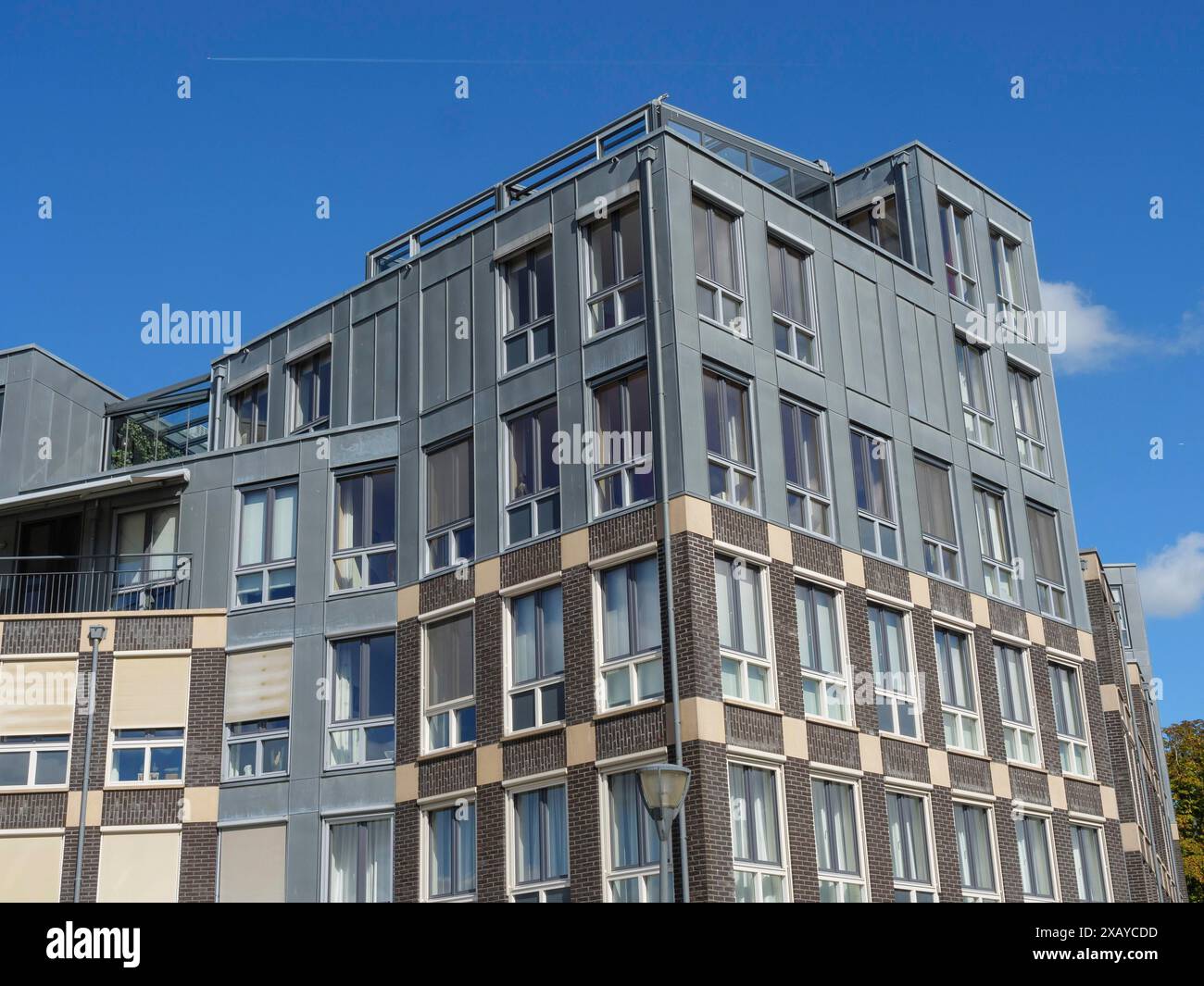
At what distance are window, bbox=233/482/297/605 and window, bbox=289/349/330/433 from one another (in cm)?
205

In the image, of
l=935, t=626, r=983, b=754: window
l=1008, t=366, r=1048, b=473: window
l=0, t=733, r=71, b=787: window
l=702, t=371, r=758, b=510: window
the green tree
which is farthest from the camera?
the green tree

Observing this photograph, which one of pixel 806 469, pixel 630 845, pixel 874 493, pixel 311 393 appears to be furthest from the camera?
pixel 311 393

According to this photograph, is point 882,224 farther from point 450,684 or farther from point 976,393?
point 450,684

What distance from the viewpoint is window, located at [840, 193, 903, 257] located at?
30.6 m

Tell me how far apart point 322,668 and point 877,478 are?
10.8 metres

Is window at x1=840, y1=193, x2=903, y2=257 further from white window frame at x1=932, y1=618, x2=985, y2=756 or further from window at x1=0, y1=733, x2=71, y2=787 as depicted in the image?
window at x1=0, y1=733, x2=71, y2=787

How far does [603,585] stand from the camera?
23.0 metres

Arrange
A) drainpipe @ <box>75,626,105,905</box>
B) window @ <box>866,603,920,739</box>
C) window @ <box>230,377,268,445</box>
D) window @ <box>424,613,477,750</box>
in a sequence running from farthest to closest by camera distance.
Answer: window @ <box>230,377,268,445</box>, drainpipe @ <box>75,626,105,905</box>, window @ <box>866,603,920,739</box>, window @ <box>424,613,477,750</box>

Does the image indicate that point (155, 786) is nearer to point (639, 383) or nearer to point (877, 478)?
point (639, 383)

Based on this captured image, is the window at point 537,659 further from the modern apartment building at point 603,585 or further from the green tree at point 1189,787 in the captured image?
the green tree at point 1189,787

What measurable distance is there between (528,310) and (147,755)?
1095 centimetres

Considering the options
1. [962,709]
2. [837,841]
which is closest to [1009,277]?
[962,709]

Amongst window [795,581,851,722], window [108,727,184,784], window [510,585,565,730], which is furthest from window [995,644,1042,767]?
window [108,727,184,784]
